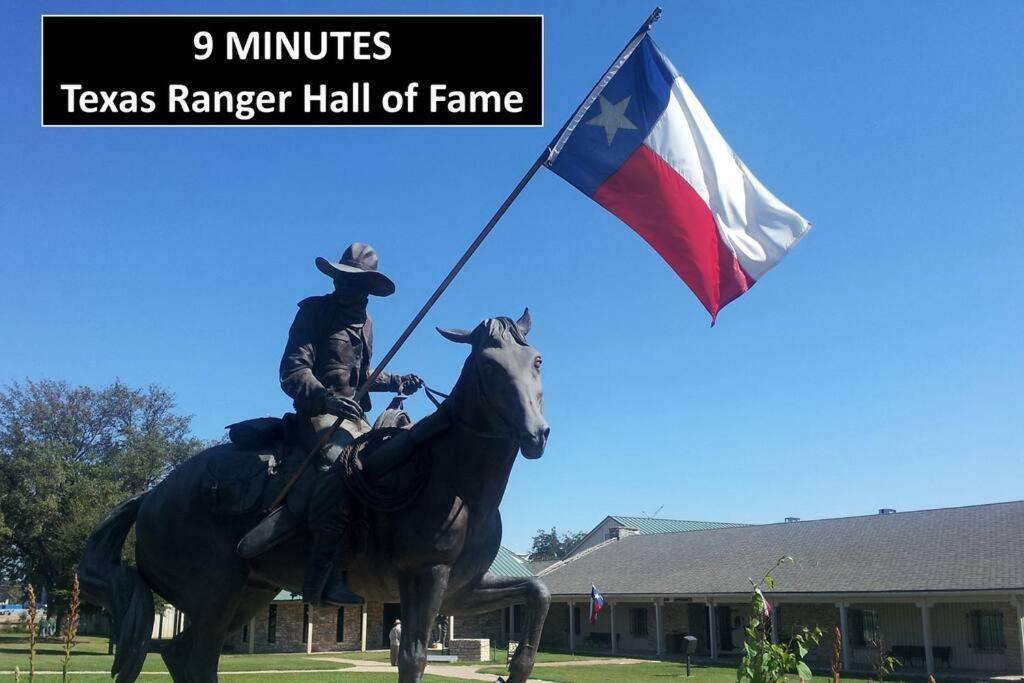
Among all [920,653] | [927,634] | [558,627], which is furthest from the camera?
[558,627]

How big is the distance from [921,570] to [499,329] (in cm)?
2797

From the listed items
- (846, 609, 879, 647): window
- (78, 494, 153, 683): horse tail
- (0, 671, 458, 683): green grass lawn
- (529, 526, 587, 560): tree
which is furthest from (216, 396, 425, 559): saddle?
(529, 526, 587, 560): tree

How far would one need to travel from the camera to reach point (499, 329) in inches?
165

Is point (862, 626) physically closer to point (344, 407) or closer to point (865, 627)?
point (865, 627)

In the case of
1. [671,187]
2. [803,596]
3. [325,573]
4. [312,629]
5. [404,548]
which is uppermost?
[671,187]

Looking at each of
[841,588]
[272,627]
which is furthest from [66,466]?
[841,588]

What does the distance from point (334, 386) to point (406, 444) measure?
2.56 feet

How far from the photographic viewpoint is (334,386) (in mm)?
5035

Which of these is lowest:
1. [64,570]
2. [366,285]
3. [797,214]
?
[64,570]

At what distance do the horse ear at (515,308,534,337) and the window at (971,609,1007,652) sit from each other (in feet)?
88.4

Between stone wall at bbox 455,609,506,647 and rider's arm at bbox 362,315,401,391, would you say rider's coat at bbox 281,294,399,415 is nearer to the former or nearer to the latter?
rider's arm at bbox 362,315,401,391

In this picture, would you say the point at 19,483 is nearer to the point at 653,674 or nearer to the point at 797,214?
the point at 653,674

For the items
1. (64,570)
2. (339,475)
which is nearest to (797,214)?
(339,475)

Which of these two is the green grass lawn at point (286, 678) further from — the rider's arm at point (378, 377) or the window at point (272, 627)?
the rider's arm at point (378, 377)
